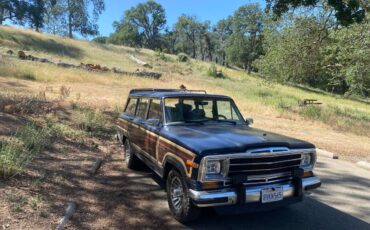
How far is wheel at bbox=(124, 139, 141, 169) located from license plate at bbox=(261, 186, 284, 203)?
3.49 m

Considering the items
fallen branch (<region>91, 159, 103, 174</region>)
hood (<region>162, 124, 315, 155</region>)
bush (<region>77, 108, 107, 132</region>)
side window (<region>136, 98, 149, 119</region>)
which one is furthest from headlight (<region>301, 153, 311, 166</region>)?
bush (<region>77, 108, 107, 132</region>)

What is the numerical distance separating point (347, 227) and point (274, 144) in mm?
1688

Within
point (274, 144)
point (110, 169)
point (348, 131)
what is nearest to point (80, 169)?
point (110, 169)

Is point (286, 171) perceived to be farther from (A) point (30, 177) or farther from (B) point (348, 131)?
(B) point (348, 131)

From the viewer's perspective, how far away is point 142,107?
743 centimetres

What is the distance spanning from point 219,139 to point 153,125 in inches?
62.0

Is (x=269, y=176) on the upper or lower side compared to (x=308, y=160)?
lower

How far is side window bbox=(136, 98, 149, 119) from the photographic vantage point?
Answer: 7.20 metres

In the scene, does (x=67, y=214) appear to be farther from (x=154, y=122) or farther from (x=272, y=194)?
(x=272, y=194)

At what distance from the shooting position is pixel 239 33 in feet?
268

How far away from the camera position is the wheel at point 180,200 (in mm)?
5000

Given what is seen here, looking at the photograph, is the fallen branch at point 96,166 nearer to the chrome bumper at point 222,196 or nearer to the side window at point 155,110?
the side window at point 155,110

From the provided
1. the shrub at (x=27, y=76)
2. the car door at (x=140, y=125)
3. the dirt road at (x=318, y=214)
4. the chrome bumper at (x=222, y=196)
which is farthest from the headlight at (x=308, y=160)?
the shrub at (x=27, y=76)

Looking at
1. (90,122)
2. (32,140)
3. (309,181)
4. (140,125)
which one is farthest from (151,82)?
(309,181)
